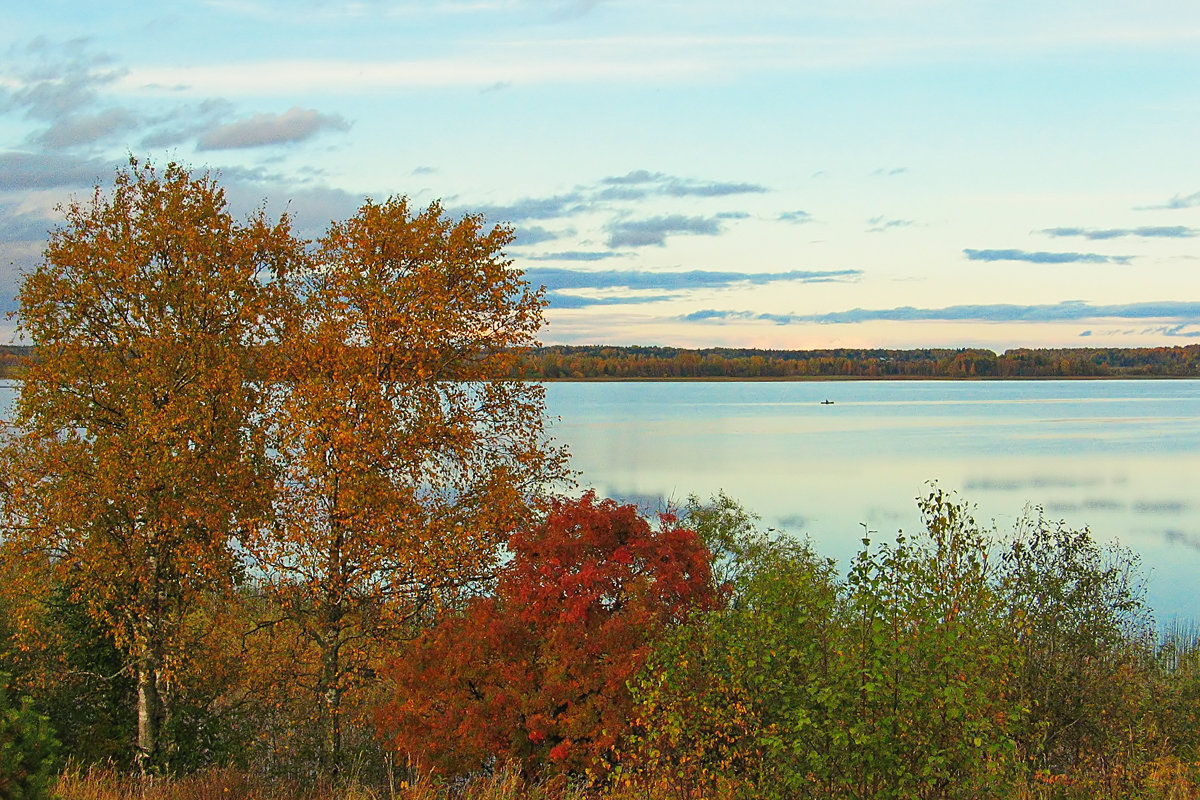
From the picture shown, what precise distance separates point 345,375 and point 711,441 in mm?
75216

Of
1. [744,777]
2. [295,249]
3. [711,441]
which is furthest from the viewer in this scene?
[711,441]

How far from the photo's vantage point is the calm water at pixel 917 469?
45219 millimetres

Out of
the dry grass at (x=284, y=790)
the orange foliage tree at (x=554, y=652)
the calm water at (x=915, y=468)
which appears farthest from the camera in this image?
the calm water at (x=915, y=468)

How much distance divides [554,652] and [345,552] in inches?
245

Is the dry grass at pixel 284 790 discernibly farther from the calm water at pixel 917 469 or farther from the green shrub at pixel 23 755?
the calm water at pixel 917 469

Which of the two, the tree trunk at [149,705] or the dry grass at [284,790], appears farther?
the tree trunk at [149,705]

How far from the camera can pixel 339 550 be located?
17.4 m

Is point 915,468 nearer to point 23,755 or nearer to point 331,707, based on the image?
point 331,707

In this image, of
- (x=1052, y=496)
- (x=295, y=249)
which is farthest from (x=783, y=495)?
(x=295, y=249)

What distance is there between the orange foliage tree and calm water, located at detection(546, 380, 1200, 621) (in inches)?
652

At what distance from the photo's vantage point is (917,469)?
224ft

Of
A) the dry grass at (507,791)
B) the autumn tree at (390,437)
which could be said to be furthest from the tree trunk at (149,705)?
the dry grass at (507,791)

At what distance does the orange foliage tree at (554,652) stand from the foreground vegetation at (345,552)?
0.04m

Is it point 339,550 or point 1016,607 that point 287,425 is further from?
point 1016,607
